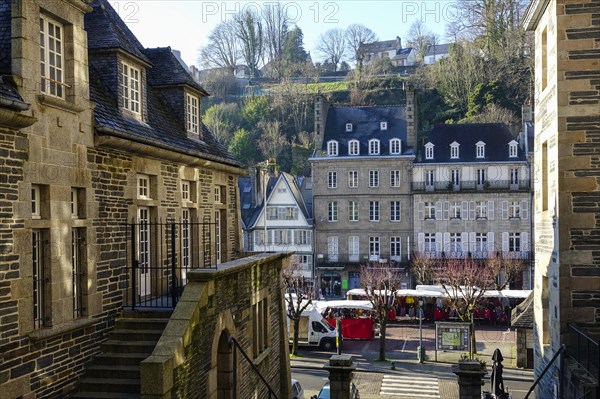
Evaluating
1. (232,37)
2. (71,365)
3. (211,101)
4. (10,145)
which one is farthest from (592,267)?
(232,37)

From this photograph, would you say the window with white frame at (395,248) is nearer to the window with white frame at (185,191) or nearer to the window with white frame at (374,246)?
the window with white frame at (374,246)

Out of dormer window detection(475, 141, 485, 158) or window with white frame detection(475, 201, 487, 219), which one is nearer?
window with white frame detection(475, 201, 487, 219)

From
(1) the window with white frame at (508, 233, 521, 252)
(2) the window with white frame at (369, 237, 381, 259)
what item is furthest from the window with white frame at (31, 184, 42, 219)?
(1) the window with white frame at (508, 233, 521, 252)

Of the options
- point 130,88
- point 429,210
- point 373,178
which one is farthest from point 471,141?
point 130,88

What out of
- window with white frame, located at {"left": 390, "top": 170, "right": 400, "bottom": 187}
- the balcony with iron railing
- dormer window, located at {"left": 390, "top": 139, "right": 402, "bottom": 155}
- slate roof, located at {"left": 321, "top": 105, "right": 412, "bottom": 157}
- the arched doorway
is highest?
slate roof, located at {"left": 321, "top": 105, "right": 412, "bottom": 157}

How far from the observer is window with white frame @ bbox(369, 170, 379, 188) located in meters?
46.2

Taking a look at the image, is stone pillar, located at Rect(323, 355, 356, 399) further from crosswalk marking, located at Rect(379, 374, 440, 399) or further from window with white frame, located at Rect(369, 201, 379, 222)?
window with white frame, located at Rect(369, 201, 379, 222)

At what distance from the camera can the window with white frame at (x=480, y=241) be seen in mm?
44744

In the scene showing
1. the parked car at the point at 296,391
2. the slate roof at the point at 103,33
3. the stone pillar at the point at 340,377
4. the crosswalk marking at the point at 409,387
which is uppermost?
the slate roof at the point at 103,33

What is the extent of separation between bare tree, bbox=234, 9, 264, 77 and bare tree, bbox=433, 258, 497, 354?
191 feet

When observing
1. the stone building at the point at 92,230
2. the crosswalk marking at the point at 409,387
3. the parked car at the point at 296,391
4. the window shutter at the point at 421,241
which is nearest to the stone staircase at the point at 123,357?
the stone building at the point at 92,230

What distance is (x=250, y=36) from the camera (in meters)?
93.7

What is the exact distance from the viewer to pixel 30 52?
850 cm

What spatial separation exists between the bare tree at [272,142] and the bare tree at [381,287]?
22.3m
